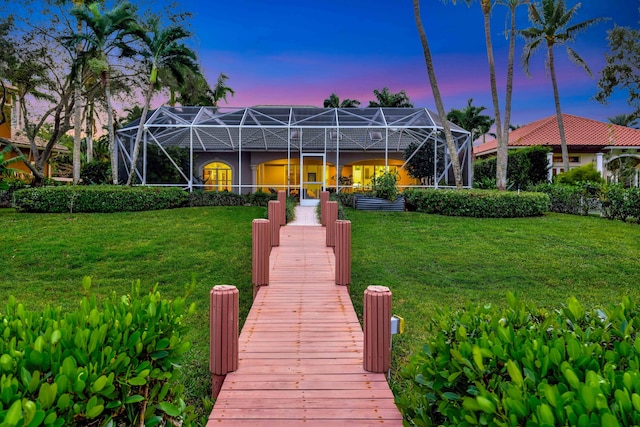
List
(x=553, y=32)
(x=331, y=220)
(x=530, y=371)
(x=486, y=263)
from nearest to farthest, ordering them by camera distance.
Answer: (x=530, y=371) → (x=486, y=263) → (x=331, y=220) → (x=553, y=32)

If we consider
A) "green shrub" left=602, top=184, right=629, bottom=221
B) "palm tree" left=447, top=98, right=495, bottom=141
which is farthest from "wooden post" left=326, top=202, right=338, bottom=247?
"palm tree" left=447, top=98, right=495, bottom=141

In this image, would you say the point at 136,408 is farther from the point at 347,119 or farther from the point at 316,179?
the point at 316,179

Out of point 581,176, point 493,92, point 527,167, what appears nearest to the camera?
point 493,92

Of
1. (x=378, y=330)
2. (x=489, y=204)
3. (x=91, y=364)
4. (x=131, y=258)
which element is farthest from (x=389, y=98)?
(x=91, y=364)

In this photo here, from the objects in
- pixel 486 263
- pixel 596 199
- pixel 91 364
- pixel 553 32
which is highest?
pixel 553 32

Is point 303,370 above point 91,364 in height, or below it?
below

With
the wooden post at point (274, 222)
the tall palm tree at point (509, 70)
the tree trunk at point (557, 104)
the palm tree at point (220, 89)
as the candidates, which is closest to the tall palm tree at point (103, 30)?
the wooden post at point (274, 222)

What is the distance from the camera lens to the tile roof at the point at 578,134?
25.0 metres

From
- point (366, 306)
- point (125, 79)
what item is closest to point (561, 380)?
point (366, 306)

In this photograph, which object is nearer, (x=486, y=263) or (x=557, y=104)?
(x=486, y=263)

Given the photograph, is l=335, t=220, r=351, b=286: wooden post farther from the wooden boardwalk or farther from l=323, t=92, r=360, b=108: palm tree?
l=323, t=92, r=360, b=108: palm tree

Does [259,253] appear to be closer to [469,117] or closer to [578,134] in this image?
[578,134]

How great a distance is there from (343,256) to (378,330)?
2.70 m

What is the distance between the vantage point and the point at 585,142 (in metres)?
25.0
